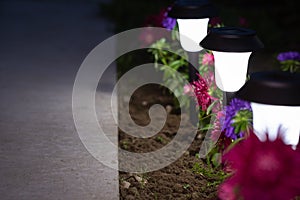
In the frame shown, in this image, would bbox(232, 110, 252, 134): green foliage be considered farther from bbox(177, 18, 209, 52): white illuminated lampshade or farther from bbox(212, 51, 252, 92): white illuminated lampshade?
bbox(177, 18, 209, 52): white illuminated lampshade

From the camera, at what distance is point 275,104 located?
2371 mm

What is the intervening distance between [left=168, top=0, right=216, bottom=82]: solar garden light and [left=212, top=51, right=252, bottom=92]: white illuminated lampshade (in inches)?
30.7

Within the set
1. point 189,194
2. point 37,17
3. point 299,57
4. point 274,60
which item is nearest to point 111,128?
Result: point 189,194

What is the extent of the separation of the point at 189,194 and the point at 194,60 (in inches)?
49.2

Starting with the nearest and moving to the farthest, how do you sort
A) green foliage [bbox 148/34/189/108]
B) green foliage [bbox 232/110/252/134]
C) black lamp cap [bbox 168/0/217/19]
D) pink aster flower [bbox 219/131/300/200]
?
pink aster flower [bbox 219/131/300/200], green foliage [bbox 232/110/252/134], black lamp cap [bbox 168/0/217/19], green foliage [bbox 148/34/189/108]

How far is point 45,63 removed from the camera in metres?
6.20

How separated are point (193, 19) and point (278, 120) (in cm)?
169

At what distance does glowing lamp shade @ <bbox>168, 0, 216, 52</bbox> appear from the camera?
398 centimetres

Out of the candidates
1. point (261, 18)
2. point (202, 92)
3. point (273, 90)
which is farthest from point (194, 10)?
point (261, 18)

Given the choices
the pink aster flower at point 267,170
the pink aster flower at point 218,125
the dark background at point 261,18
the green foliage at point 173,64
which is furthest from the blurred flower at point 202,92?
the dark background at point 261,18

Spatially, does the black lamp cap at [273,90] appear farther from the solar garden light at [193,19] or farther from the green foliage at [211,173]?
the solar garden light at [193,19]

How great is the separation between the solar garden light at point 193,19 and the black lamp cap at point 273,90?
148 cm

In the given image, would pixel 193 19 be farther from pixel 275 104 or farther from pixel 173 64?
pixel 275 104

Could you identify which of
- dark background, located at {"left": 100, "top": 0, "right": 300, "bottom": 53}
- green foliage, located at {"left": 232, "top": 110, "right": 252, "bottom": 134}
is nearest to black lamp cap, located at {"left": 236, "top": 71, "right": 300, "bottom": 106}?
green foliage, located at {"left": 232, "top": 110, "right": 252, "bottom": 134}
